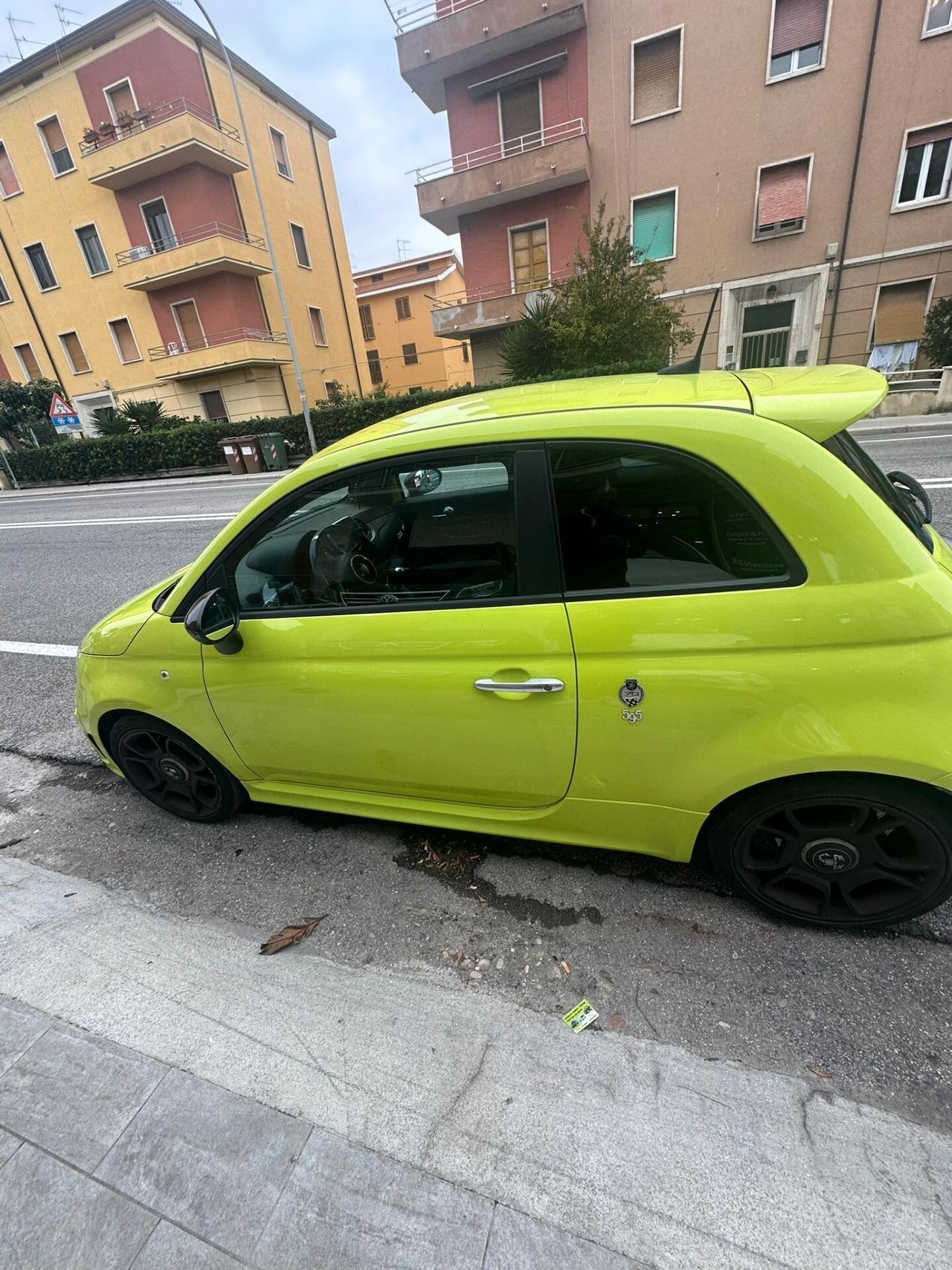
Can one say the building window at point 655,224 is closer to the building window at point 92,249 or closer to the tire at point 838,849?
the tire at point 838,849

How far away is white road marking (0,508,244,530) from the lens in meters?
9.90

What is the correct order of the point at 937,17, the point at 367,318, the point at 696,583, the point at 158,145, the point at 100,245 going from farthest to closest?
the point at 367,318, the point at 100,245, the point at 158,145, the point at 937,17, the point at 696,583

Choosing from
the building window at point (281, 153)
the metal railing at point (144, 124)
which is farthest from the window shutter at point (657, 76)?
the building window at point (281, 153)

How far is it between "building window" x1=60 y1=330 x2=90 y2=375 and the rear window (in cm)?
3180

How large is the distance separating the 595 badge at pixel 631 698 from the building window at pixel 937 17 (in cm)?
2139

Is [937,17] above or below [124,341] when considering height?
above

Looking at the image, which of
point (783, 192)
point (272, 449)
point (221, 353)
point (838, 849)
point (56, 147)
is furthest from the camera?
point (56, 147)

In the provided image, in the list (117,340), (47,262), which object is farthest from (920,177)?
(47,262)

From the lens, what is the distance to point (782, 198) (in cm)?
1548

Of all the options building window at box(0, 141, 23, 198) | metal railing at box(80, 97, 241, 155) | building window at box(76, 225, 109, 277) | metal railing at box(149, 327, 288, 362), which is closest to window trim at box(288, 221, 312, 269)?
metal railing at box(80, 97, 241, 155)

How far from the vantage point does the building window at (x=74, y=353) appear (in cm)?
2512

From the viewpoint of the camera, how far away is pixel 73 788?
3.01 m

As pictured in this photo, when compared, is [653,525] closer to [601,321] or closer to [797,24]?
[601,321]

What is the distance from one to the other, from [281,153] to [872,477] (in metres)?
31.8
